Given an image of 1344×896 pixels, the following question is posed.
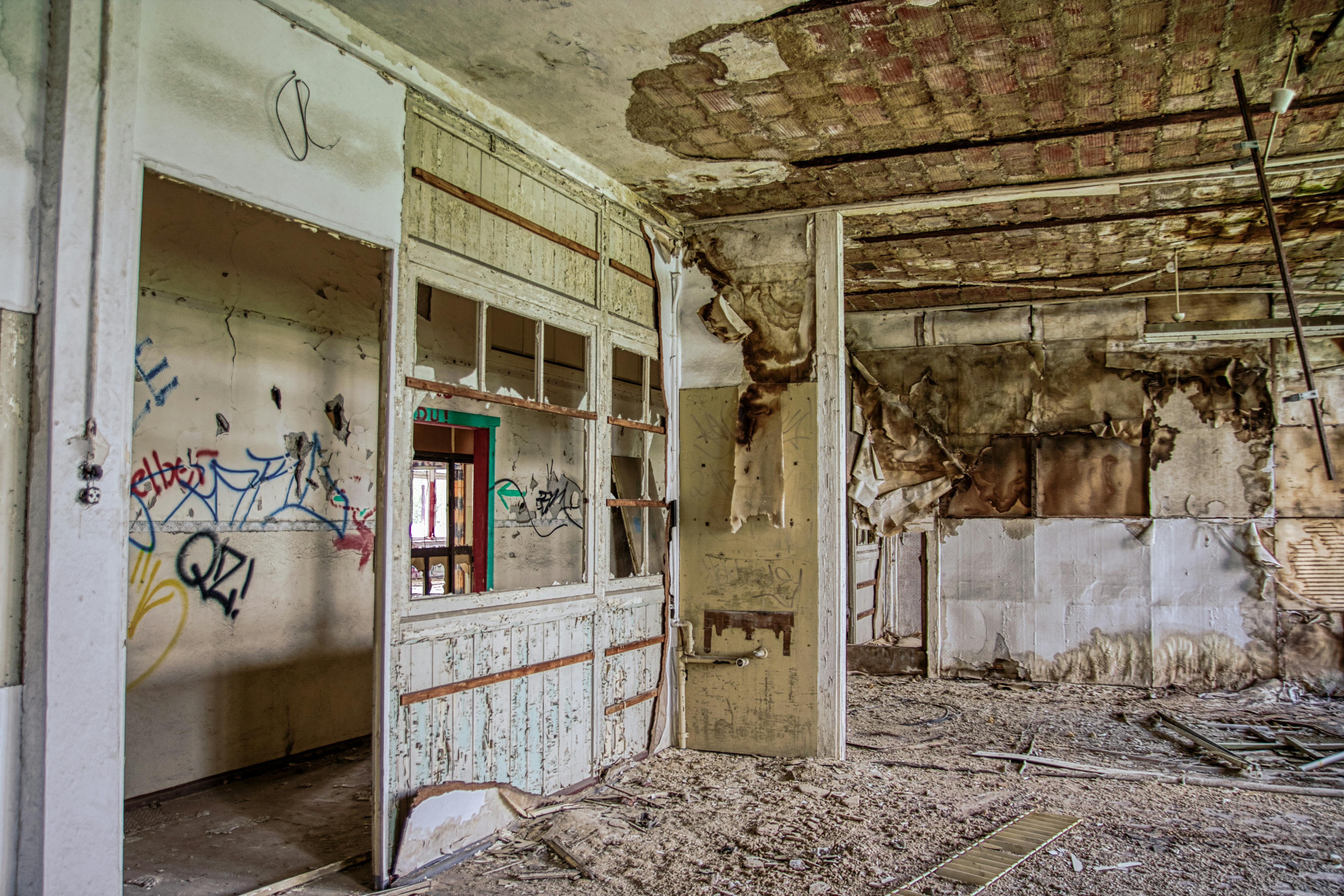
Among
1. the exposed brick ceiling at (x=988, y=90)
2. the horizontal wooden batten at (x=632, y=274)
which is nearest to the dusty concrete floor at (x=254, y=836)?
the horizontal wooden batten at (x=632, y=274)

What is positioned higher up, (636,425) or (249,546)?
(636,425)

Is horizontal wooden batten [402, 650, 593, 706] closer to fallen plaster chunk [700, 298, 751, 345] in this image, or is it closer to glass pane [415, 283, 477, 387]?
glass pane [415, 283, 477, 387]

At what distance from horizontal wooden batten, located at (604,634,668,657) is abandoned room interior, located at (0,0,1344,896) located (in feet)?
0.10

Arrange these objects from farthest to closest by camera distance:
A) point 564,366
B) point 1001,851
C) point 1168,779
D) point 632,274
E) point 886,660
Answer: point 886,660, point 564,366, point 632,274, point 1168,779, point 1001,851

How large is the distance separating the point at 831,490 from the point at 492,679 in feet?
7.47

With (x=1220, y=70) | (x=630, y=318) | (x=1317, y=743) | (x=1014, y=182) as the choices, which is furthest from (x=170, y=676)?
(x=1317, y=743)

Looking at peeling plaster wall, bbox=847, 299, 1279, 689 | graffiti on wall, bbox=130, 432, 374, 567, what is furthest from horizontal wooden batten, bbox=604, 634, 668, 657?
peeling plaster wall, bbox=847, 299, 1279, 689

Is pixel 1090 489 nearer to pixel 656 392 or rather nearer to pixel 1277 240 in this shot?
pixel 1277 240

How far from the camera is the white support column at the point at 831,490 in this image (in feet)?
16.0

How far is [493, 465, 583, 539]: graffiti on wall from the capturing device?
6094 mm

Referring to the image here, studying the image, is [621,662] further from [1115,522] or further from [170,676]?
[1115,522]

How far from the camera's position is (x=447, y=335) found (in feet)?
18.3

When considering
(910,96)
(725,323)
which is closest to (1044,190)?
(910,96)

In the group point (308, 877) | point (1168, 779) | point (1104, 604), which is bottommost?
point (1168, 779)
